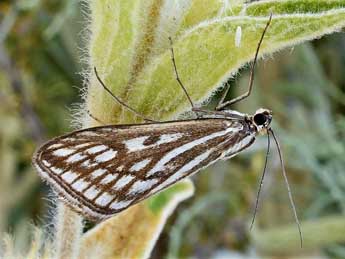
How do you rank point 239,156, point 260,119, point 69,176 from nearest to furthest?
point 69,176
point 260,119
point 239,156

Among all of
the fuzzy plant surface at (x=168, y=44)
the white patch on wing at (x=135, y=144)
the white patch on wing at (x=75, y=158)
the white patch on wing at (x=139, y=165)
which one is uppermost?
the fuzzy plant surface at (x=168, y=44)

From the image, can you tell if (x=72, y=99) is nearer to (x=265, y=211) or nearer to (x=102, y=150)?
(x=265, y=211)

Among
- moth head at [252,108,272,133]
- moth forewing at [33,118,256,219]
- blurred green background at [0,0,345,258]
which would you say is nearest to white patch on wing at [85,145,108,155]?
moth forewing at [33,118,256,219]

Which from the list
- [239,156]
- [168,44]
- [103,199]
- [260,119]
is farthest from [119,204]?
[239,156]

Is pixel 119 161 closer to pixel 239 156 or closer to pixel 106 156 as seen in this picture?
pixel 106 156

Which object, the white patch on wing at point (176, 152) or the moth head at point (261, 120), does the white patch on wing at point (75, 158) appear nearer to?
the white patch on wing at point (176, 152)

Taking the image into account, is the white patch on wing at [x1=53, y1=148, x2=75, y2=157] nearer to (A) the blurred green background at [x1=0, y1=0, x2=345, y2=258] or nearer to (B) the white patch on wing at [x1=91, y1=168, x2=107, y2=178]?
(B) the white patch on wing at [x1=91, y1=168, x2=107, y2=178]

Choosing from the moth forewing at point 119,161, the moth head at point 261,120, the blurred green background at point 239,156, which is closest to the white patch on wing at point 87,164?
the moth forewing at point 119,161
